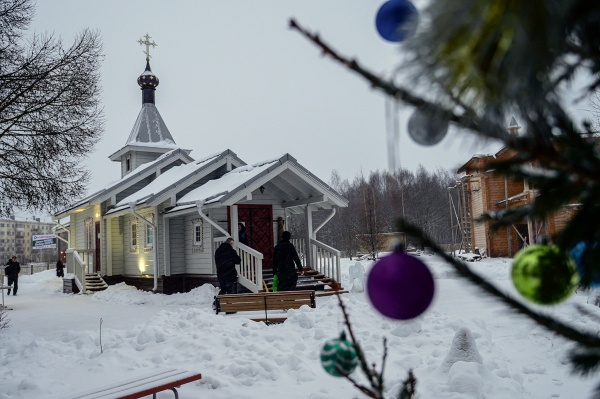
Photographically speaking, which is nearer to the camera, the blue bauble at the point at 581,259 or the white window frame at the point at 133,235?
the blue bauble at the point at 581,259

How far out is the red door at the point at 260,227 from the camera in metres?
15.1

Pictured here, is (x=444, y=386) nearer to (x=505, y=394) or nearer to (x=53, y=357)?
(x=505, y=394)

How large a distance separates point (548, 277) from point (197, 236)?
49.0ft

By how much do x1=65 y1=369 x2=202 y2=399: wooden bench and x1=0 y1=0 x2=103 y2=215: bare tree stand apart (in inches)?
287

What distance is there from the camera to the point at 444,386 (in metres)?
4.95

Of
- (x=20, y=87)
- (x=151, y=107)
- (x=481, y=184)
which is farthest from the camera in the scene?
(x=481, y=184)

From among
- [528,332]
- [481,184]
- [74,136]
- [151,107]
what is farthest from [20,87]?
[481,184]

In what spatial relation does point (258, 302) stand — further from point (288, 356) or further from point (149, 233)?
point (149, 233)

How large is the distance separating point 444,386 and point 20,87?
9.77 metres

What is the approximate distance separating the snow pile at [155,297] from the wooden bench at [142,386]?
8323 millimetres

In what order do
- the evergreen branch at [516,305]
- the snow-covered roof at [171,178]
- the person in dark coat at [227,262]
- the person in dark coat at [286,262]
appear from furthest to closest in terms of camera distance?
1. the snow-covered roof at [171,178]
2. the person in dark coat at [227,262]
3. the person in dark coat at [286,262]
4. the evergreen branch at [516,305]

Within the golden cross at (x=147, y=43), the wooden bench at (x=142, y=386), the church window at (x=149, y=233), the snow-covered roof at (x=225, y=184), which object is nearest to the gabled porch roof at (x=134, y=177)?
the church window at (x=149, y=233)

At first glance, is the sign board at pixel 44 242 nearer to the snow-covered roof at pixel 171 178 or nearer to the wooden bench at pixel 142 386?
the snow-covered roof at pixel 171 178

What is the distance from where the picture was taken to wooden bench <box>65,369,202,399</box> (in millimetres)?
4233
